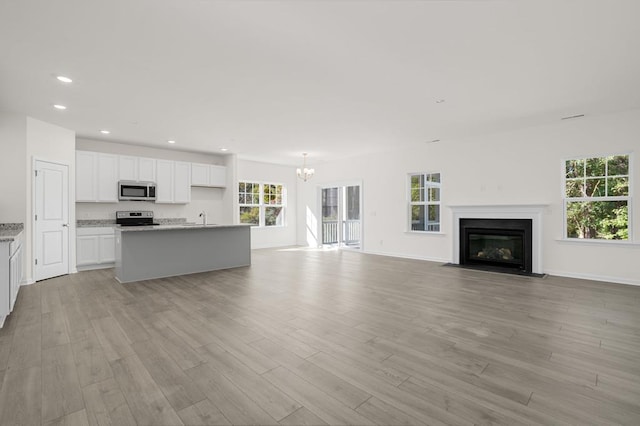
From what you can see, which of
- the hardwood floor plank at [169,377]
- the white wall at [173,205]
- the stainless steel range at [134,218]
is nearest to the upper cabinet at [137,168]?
the white wall at [173,205]

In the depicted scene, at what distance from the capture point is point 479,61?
3.32 metres

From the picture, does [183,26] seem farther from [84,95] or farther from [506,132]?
[506,132]

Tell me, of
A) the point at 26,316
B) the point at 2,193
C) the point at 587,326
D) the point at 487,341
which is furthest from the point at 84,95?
the point at 587,326

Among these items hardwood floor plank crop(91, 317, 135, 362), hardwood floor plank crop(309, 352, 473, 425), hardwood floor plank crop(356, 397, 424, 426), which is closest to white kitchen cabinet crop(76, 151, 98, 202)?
hardwood floor plank crop(91, 317, 135, 362)

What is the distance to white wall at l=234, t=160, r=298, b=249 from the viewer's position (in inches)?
374

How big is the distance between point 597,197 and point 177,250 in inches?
292

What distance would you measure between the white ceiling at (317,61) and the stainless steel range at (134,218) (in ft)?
6.60

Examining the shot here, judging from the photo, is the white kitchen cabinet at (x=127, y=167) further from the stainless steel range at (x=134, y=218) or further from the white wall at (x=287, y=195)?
the white wall at (x=287, y=195)

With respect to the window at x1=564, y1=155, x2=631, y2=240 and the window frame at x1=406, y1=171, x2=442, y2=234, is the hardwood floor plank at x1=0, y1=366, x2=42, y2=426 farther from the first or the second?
the window at x1=564, y1=155, x2=631, y2=240

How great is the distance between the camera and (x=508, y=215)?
6.08 m

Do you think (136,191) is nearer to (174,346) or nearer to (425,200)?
(174,346)

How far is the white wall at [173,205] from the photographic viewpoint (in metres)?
6.67

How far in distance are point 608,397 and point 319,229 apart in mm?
8423

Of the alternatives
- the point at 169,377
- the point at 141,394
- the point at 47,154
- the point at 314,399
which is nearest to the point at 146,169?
the point at 47,154
